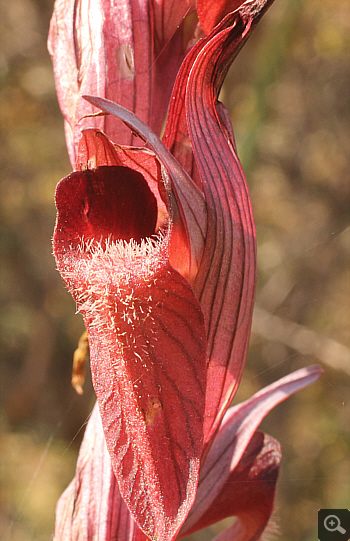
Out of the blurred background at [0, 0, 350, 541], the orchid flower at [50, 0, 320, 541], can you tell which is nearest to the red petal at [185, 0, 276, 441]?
the orchid flower at [50, 0, 320, 541]

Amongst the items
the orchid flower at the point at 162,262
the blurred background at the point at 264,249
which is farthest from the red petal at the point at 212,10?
the blurred background at the point at 264,249

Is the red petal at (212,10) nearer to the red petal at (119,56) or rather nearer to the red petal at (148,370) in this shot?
the red petal at (119,56)

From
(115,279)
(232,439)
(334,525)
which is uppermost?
(115,279)

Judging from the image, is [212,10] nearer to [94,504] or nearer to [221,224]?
[221,224]

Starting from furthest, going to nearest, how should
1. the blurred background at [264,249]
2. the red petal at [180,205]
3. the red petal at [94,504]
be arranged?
the blurred background at [264,249] < the red petal at [94,504] < the red petal at [180,205]

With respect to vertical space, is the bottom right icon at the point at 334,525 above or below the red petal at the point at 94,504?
below

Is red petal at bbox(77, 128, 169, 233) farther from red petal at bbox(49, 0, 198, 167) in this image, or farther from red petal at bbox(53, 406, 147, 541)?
red petal at bbox(53, 406, 147, 541)

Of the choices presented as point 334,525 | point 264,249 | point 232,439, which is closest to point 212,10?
point 232,439
